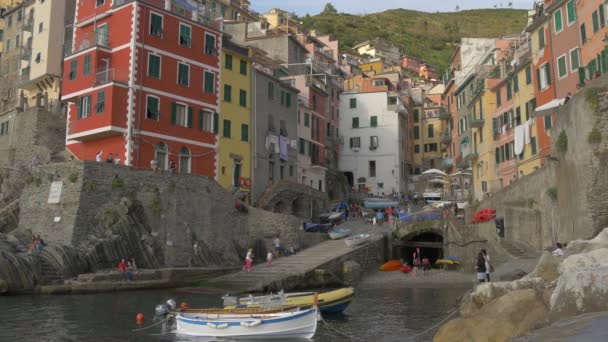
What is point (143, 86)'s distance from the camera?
46719mm

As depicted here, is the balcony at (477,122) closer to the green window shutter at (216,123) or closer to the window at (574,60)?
the window at (574,60)

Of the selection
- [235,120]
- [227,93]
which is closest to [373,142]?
[235,120]

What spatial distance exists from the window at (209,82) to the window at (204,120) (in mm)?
1959

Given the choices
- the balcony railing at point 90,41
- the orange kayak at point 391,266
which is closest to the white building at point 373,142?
the orange kayak at point 391,266

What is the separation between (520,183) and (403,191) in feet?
146

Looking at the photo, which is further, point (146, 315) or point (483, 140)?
point (483, 140)

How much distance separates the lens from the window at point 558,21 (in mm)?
44875

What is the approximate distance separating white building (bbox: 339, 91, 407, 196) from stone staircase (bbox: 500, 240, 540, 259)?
41.2 metres

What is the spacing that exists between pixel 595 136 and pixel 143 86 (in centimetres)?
3235

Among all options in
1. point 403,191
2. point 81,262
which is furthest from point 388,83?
point 81,262

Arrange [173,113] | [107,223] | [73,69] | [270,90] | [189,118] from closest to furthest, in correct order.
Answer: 1. [107,223]
2. [73,69]
3. [173,113]
4. [189,118]
5. [270,90]

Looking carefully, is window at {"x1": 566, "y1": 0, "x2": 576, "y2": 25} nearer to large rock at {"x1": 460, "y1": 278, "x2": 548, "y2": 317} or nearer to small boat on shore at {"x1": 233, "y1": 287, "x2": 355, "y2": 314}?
small boat on shore at {"x1": 233, "y1": 287, "x2": 355, "y2": 314}

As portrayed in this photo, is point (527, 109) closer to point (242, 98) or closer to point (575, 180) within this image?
point (575, 180)

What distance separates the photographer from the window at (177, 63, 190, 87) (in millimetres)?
49969
